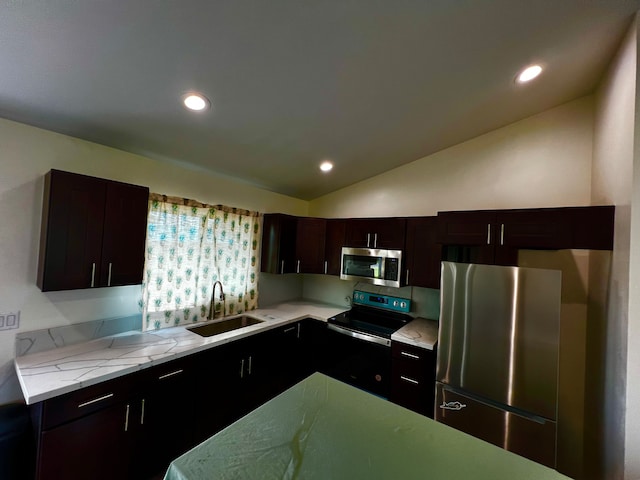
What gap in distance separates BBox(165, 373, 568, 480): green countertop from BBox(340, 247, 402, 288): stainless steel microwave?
1671 mm

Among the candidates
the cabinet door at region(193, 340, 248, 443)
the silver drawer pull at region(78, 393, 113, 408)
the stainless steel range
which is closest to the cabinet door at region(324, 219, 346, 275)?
the stainless steel range

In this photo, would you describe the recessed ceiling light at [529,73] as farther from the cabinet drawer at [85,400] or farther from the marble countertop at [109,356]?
Result: the cabinet drawer at [85,400]

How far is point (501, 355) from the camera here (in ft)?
5.56

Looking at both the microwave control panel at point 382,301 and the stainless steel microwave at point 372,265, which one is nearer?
the stainless steel microwave at point 372,265

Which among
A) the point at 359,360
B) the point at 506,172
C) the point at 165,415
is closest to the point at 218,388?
the point at 165,415

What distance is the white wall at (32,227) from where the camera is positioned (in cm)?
160

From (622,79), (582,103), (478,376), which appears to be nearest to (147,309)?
(478,376)

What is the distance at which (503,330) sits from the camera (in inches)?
66.7

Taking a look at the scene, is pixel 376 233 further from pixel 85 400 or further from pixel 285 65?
pixel 85 400

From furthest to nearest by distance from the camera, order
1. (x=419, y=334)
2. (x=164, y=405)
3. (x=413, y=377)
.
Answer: (x=419, y=334) < (x=413, y=377) < (x=164, y=405)

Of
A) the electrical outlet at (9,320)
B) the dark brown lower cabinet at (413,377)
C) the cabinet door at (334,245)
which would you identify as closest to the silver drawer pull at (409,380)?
the dark brown lower cabinet at (413,377)

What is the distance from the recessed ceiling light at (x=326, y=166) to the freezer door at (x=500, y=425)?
7.26 feet

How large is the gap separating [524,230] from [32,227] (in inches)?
133

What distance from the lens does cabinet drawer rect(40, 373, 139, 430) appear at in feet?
4.28
